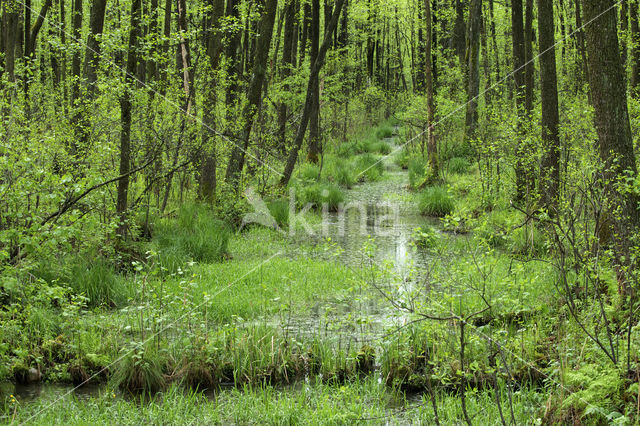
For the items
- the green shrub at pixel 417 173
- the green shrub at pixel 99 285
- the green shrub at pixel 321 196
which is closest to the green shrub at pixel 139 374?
the green shrub at pixel 99 285

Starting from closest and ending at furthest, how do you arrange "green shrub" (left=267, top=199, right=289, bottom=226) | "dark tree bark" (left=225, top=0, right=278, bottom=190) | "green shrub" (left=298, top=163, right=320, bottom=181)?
"dark tree bark" (left=225, top=0, right=278, bottom=190), "green shrub" (left=267, top=199, right=289, bottom=226), "green shrub" (left=298, top=163, right=320, bottom=181)

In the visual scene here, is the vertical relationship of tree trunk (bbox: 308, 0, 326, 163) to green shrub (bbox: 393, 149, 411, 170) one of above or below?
above

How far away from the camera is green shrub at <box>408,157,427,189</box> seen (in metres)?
14.3

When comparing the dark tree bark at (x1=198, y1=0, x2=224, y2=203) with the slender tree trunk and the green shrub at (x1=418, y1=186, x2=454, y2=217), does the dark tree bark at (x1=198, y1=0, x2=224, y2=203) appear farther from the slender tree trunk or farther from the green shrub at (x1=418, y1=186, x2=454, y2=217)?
the green shrub at (x1=418, y1=186, x2=454, y2=217)

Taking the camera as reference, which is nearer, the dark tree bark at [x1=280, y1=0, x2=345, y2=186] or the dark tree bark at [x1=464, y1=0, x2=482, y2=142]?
the dark tree bark at [x1=280, y1=0, x2=345, y2=186]

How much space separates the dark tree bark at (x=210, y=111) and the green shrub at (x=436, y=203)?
4425 mm

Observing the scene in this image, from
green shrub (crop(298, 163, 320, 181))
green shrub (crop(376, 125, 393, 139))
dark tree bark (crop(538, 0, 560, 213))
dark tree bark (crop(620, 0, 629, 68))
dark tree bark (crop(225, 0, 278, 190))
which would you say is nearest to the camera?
dark tree bark (crop(538, 0, 560, 213))

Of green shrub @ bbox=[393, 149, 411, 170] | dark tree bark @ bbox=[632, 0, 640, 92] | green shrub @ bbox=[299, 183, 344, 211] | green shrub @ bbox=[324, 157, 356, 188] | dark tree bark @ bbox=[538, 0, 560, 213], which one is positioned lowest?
green shrub @ bbox=[299, 183, 344, 211]

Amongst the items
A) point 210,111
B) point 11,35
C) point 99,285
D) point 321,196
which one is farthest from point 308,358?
point 11,35

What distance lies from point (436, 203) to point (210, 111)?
5053mm

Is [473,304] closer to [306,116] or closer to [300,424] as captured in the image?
[300,424]

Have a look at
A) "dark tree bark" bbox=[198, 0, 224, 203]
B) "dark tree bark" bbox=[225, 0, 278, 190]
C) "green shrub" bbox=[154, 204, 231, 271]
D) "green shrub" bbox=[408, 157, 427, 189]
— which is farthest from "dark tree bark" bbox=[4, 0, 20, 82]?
"green shrub" bbox=[408, 157, 427, 189]

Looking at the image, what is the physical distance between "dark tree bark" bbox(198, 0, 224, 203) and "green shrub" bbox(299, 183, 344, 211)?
217 cm

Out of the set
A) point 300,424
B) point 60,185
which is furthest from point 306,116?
point 300,424
